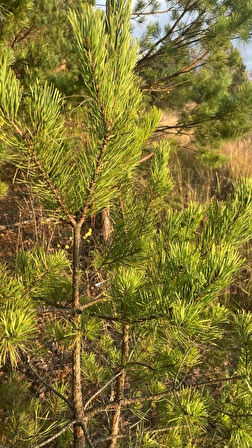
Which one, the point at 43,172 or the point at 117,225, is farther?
the point at 117,225

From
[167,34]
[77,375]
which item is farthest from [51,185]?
[167,34]

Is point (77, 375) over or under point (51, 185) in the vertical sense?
under

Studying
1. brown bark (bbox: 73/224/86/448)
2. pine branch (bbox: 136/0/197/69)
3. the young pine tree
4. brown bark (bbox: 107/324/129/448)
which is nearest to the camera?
the young pine tree

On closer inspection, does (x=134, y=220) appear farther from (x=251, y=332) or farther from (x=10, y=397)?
(x=10, y=397)

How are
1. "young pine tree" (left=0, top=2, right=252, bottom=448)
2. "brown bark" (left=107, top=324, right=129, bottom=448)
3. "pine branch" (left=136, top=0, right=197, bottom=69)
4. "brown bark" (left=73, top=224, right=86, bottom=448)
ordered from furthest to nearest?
"pine branch" (left=136, top=0, right=197, bottom=69), "brown bark" (left=107, top=324, right=129, bottom=448), "brown bark" (left=73, top=224, right=86, bottom=448), "young pine tree" (left=0, top=2, right=252, bottom=448)

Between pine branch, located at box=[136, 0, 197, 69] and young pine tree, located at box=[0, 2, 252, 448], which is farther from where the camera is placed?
pine branch, located at box=[136, 0, 197, 69]

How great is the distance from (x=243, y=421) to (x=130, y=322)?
0.48m

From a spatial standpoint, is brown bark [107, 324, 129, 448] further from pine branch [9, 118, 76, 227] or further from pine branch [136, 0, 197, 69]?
pine branch [136, 0, 197, 69]

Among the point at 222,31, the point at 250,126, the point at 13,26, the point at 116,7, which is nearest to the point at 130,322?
the point at 116,7

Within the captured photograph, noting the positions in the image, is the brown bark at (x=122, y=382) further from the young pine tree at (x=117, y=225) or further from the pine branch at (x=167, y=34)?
the pine branch at (x=167, y=34)

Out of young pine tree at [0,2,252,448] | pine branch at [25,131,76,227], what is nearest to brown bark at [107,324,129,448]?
young pine tree at [0,2,252,448]

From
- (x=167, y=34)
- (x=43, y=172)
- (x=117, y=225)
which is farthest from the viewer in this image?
(x=167, y=34)

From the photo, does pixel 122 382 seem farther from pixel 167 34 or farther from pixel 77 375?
pixel 167 34

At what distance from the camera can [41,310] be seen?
805mm
